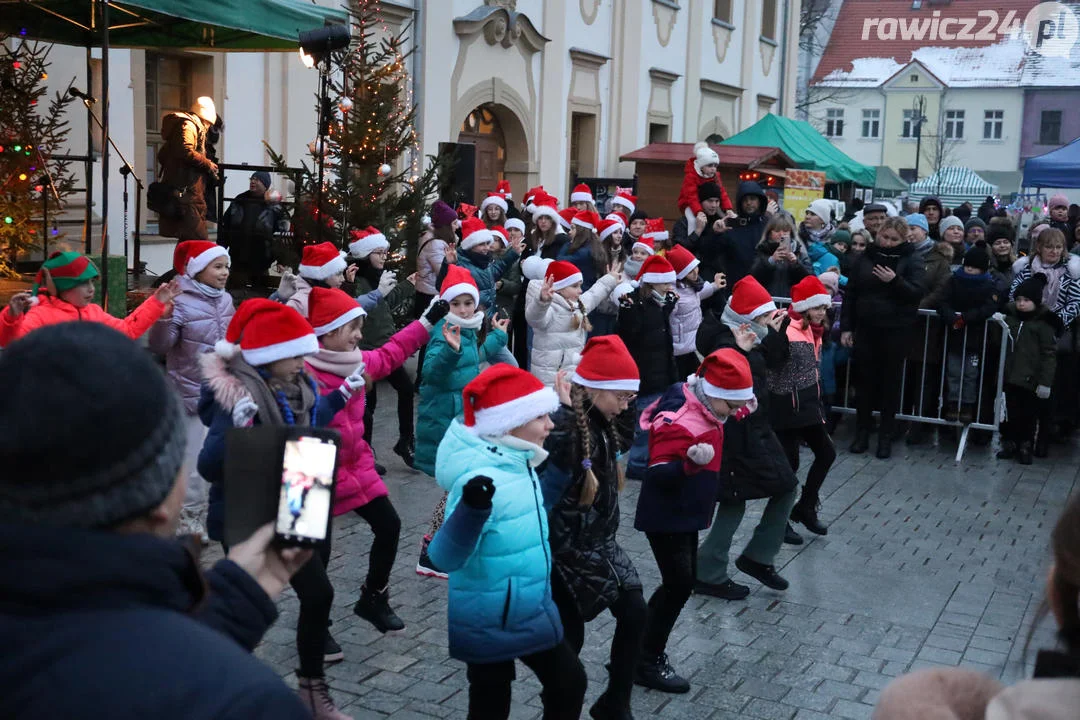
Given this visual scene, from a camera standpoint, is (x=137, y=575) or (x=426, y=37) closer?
(x=137, y=575)

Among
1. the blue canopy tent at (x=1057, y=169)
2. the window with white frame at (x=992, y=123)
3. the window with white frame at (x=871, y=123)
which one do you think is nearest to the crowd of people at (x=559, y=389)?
the blue canopy tent at (x=1057, y=169)

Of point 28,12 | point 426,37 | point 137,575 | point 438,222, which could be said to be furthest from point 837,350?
point 137,575

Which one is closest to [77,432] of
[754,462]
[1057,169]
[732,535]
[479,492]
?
[479,492]

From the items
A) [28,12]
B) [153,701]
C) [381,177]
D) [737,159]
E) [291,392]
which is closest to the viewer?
[153,701]

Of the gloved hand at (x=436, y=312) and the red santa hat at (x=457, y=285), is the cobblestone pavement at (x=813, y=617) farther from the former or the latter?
the red santa hat at (x=457, y=285)

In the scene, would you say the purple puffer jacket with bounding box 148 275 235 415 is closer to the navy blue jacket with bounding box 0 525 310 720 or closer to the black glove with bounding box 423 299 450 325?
the black glove with bounding box 423 299 450 325

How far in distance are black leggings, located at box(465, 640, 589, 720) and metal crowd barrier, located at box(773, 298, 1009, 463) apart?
728 cm

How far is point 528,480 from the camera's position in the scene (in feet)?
14.1

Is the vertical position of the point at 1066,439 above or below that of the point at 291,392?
below

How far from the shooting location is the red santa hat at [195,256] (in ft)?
23.2

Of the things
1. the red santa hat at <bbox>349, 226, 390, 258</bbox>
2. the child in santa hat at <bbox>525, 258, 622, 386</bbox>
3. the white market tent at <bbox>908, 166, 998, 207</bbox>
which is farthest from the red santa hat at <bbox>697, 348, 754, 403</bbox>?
the white market tent at <bbox>908, 166, 998, 207</bbox>

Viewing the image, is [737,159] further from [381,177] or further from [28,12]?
[28,12]

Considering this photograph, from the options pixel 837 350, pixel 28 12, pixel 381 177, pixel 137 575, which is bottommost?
pixel 837 350

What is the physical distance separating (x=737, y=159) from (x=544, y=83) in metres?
3.76
